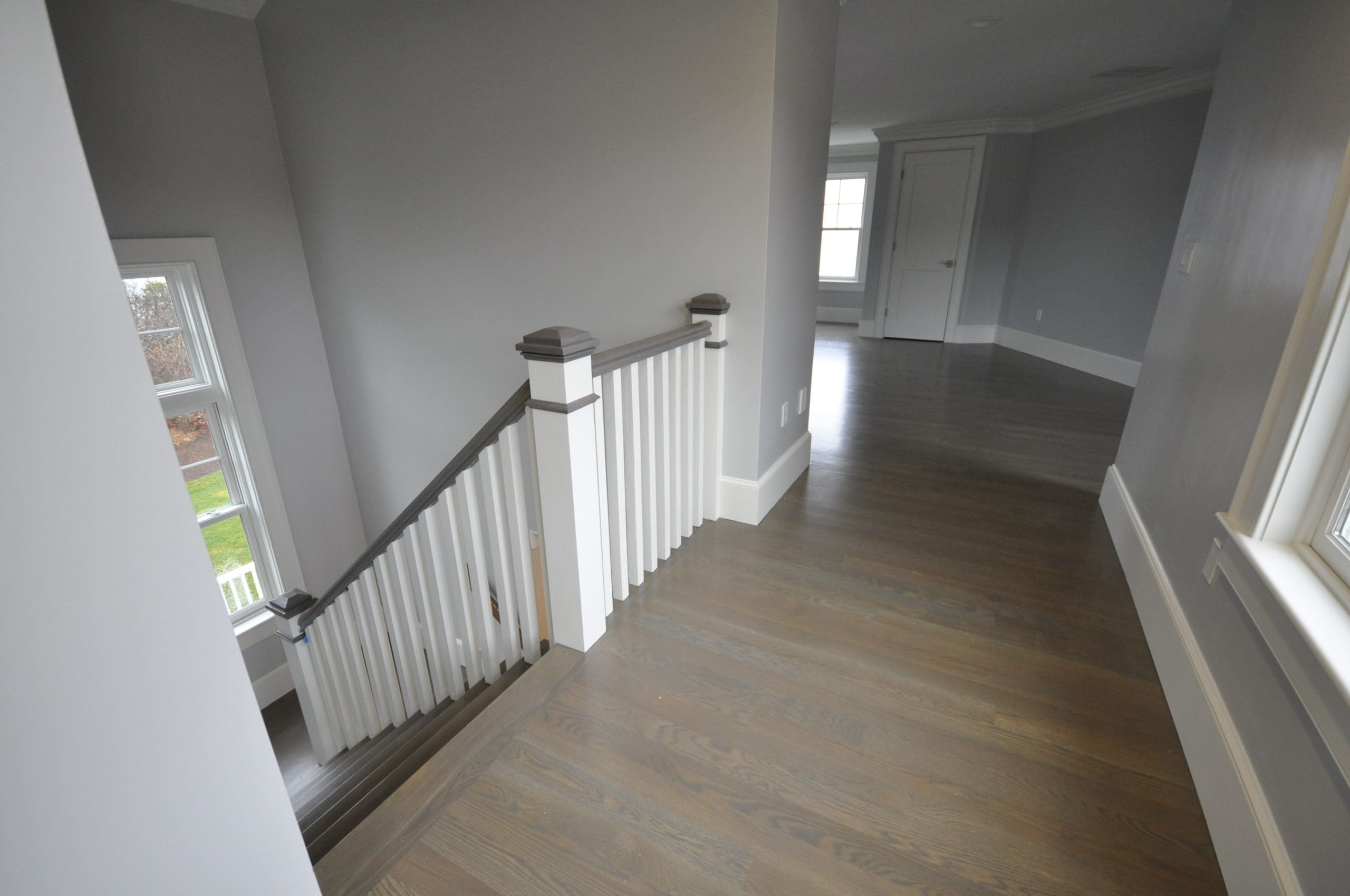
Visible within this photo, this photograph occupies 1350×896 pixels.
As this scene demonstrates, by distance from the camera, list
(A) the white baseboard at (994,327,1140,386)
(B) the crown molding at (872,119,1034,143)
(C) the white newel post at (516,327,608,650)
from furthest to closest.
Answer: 1. (B) the crown molding at (872,119,1034,143)
2. (A) the white baseboard at (994,327,1140,386)
3. (C) the white newel post at (516,327,608,650)

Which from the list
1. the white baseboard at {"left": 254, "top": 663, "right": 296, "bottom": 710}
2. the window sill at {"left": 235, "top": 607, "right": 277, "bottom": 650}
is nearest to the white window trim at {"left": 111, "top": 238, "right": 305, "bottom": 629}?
the window sill at {"left": 235, "top": 607, "right": 277, "bottom": 650}

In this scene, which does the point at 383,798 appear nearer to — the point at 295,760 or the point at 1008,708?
the point at 1008,708

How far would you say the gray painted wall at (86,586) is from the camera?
0.52m

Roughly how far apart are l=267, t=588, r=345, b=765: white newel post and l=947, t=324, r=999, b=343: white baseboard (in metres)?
6.41

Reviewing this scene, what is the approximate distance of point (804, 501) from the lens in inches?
110

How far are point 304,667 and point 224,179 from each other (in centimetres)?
277

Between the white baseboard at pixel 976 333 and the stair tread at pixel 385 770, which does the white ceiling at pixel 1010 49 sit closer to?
the white baseboard at pixel 976 333

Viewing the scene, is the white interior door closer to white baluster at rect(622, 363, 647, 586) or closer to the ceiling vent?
the ceiling vent

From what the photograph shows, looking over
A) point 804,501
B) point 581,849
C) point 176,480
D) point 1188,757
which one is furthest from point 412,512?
point 1188,757

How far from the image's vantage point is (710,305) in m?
2.26

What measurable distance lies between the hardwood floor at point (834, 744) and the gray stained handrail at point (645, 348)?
2.69 ft

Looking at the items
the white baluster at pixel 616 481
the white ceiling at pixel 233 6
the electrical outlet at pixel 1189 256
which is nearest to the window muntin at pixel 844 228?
the electrical outlet at pixel 1189 256

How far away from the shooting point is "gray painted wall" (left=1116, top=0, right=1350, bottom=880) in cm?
108

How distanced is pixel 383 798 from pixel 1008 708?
5.49 feet
